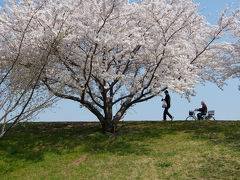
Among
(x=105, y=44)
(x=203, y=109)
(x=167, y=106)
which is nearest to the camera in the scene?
(x=105, y=44)

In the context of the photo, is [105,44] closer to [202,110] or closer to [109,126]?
[109,126]

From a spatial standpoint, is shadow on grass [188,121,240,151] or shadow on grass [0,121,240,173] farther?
shadow on grass [188,121,240,151]

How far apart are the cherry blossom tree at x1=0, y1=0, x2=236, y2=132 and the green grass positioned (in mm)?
2181

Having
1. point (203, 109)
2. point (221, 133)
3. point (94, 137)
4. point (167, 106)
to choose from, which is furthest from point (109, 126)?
point (203, 109)

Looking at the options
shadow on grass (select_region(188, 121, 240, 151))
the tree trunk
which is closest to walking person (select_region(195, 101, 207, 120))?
shadow on grass (select_region(188, 121, 240, 151))

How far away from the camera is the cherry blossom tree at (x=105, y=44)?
12602 millimetres

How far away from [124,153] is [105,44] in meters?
5.58

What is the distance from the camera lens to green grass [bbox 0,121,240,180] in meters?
10.9

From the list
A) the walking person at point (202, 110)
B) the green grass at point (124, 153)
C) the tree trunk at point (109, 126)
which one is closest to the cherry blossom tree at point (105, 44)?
the tree trunk at point (109, 126)

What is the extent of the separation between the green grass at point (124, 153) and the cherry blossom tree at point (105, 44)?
2.18 metres

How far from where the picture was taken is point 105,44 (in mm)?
11789

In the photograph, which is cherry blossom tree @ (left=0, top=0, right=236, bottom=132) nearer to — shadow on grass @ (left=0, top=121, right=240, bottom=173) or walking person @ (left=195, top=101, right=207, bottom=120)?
shadow on grass @ (left=0, top=121, right=240, bottom=173)

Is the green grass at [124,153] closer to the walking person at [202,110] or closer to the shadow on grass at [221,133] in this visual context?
the shadow on grass at [221,133]

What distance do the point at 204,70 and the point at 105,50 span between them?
9.12 metres
